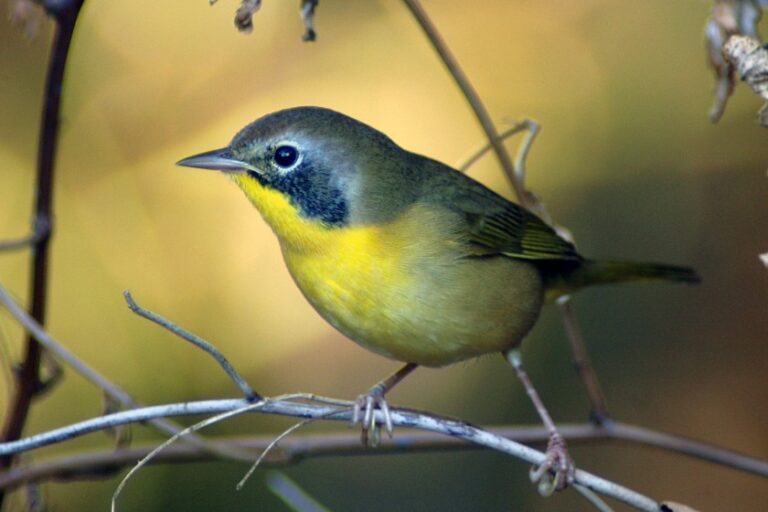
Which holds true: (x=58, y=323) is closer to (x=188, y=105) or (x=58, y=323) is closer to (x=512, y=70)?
(x=188, y=105)

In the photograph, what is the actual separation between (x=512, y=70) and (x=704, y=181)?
114 centimetres

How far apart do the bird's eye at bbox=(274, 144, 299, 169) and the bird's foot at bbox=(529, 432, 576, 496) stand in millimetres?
1056

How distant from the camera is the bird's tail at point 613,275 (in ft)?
12.3

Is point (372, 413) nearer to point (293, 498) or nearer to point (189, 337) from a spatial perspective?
point (293, 498)

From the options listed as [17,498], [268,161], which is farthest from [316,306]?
[17,498]

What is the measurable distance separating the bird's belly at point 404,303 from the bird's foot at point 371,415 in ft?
0.54

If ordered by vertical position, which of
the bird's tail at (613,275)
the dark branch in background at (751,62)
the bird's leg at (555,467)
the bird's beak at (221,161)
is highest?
the bird's tail at (613,275)

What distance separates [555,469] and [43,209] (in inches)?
58.4

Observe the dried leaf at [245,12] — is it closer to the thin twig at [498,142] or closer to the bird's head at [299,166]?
the thin twig at [498,142]

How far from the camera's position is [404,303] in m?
2.87

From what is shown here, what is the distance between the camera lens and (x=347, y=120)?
3117 millimetres

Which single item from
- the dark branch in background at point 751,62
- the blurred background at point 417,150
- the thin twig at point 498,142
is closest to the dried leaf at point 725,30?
the dark branch in background at point 751,62

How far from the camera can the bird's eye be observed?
2.96 metres

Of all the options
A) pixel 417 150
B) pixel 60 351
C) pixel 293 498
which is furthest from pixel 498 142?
pixel 417 150
